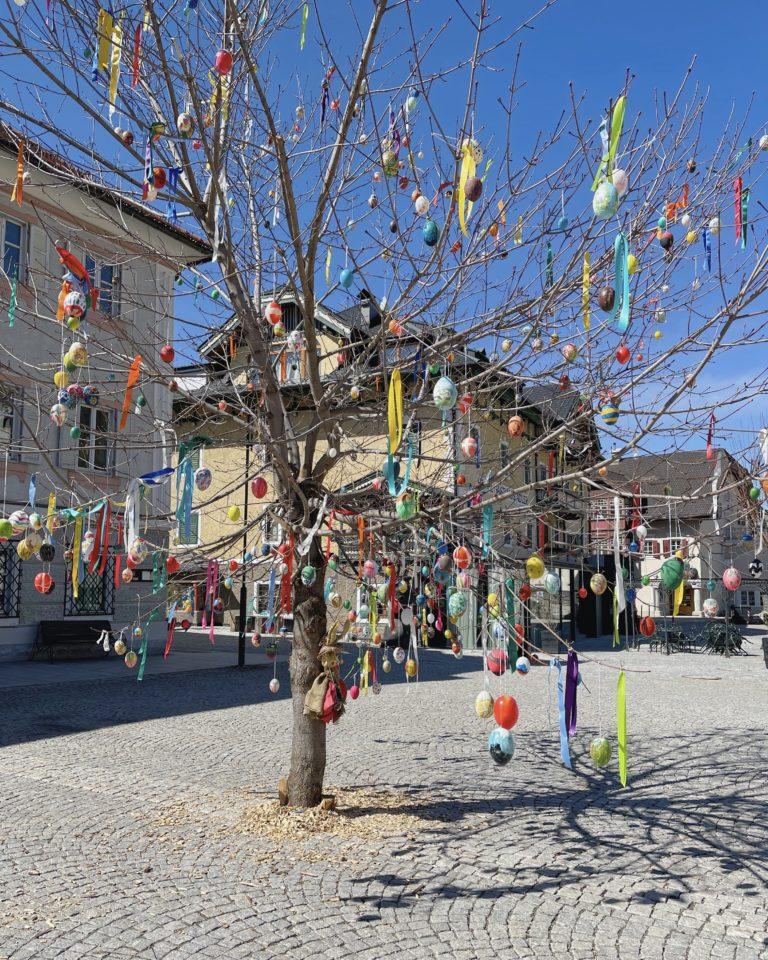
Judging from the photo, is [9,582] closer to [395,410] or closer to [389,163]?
[389,163]

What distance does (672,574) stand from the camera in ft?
13.7

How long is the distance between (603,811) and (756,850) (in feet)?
3.93

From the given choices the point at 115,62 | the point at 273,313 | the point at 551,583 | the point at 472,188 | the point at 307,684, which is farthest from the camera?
the point at 273,313

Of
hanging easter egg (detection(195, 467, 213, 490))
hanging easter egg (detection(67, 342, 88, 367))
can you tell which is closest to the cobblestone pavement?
hanging easter egg (detection(195, 467, 213, 490))

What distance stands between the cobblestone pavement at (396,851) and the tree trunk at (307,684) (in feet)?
2.09

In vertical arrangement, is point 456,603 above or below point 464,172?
below

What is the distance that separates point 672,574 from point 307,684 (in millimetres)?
3095

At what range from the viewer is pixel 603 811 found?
247 inches

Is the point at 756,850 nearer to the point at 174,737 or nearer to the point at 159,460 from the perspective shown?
the point at 174,737

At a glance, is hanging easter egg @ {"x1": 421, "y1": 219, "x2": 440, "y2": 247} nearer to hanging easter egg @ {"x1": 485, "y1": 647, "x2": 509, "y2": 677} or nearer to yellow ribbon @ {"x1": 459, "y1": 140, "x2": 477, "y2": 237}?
yellow ribbon @ {"x1": 459, "y1": 140, "x2": 477, "y2": 237}

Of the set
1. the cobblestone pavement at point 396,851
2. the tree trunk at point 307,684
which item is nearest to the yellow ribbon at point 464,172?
the tree trunk at point 307,684

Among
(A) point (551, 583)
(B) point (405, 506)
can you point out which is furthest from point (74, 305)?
(A) point (551, 583)

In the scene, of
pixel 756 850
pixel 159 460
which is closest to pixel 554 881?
pixel 756 850

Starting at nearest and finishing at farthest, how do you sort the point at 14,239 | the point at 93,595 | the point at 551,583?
1. the point at 551,583
2. the point at 14,239
3. the point at 93,595
